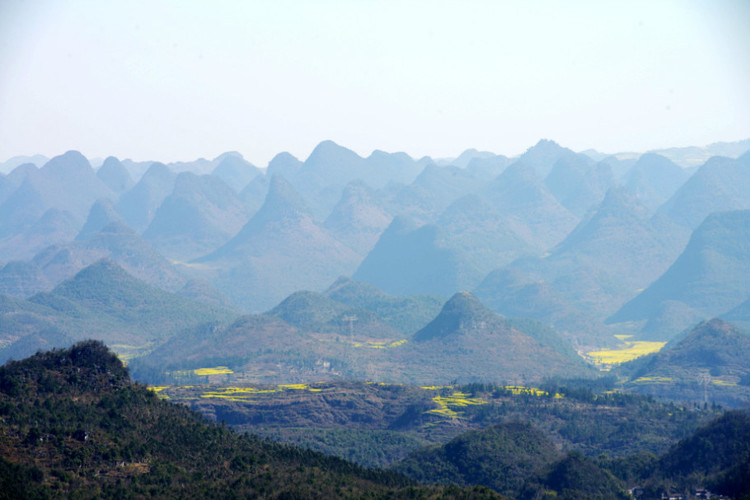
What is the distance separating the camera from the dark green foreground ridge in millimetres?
121438

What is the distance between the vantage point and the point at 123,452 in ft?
423

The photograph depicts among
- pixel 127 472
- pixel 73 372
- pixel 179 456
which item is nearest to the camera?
pixel 127 472

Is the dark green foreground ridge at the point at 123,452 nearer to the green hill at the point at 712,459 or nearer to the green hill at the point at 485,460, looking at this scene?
the green hill at the point at 485,460

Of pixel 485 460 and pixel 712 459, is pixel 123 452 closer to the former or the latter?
pixel 485 460

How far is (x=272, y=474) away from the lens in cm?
13225

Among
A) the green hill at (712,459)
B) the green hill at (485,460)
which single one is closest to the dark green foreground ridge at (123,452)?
the green hill at (485,460)

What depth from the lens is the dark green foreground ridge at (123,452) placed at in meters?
121

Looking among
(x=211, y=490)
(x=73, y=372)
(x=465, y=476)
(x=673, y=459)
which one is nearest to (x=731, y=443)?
(x=673, y=459)

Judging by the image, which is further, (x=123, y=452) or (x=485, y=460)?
(x=485, y=460)

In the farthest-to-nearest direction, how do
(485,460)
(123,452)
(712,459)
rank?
(485,460)
(712,459)
(123,452)

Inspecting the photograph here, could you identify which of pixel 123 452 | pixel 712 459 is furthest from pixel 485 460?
pixel 123 452

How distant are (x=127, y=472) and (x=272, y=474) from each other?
1657 centimetres

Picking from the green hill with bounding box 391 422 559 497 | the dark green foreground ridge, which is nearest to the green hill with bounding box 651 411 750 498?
the green hill with bounding box 391 422 559 497

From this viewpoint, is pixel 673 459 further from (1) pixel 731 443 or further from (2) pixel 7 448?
(2) pixel 7 448
